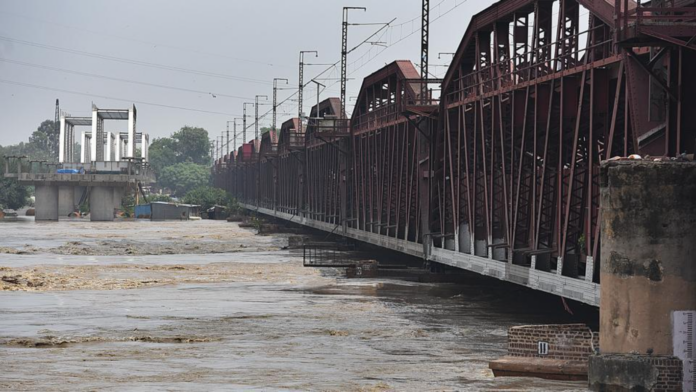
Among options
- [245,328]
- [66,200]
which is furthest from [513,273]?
[66,200]

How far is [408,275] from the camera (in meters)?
52.9

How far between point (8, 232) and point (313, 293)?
62959 millimetres

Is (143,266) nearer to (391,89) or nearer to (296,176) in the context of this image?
(391,89)

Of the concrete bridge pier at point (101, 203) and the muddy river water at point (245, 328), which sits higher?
the concrete bridge pier at point (101, 203)

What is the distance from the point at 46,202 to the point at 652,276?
4863 inches

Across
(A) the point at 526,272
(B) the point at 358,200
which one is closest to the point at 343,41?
(B) the point at 358,200

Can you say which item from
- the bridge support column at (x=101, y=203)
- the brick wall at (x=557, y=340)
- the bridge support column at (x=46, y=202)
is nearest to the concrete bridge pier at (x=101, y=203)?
the bridge support column at (x=101, y=203)

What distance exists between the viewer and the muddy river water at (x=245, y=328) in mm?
22953

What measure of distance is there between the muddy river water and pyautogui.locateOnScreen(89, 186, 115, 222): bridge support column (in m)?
73.3

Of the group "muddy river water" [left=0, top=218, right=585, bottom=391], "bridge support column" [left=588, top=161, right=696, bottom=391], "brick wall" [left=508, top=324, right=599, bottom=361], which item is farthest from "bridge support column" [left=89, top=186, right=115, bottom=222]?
"bridge support column" [left=588, top=161, right=696, bottom=391]

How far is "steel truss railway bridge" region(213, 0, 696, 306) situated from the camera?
931 inches

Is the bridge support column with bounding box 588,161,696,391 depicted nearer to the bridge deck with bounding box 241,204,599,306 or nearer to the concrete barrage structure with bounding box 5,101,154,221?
the bridge deck with bounding box 241,204,599,306

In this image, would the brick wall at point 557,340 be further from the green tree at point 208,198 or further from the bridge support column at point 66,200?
the green tree at point 208,198

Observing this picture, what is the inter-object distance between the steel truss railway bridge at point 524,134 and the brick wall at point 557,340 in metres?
3.59
